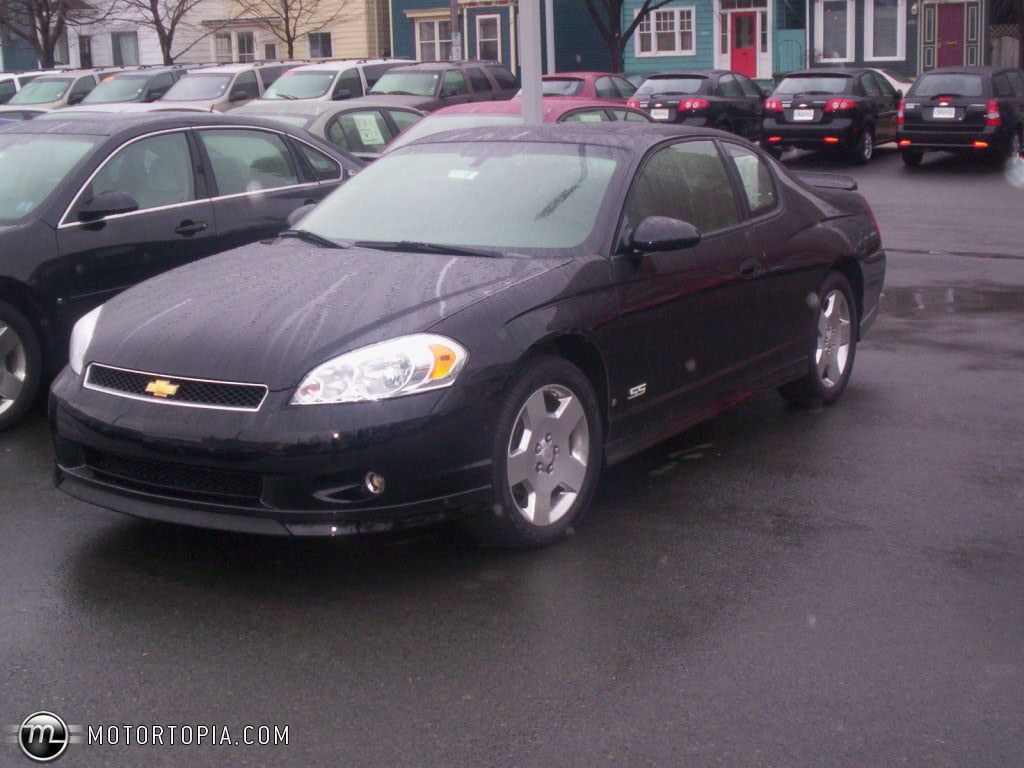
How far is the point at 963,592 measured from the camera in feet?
16.2

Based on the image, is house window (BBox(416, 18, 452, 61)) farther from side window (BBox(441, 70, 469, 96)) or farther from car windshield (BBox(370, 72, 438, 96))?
car windshield (BBox(370, 72, 438, 96))

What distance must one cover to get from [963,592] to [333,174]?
5560mm

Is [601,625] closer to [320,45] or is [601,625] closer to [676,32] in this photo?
[676,32]

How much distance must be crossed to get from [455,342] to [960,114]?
1952cm

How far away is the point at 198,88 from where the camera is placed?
83.6ft

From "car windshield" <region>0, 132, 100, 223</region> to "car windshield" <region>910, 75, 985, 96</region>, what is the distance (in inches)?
696

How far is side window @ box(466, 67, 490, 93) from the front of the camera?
24408mm

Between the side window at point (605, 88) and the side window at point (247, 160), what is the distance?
608 inches

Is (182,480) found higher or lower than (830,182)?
lower

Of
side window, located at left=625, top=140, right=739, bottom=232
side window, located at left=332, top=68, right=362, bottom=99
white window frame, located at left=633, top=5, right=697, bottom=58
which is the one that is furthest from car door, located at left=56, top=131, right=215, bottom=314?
white window frame, located at left=633, top=5, right=697, bottom=58

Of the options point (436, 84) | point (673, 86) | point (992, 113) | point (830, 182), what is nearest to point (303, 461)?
point (830, 182)

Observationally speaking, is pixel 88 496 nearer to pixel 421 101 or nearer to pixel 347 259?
pixel 347 259

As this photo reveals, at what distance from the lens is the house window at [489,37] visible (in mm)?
46562

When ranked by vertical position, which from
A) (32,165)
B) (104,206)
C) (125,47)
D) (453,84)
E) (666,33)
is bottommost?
(104,206)
